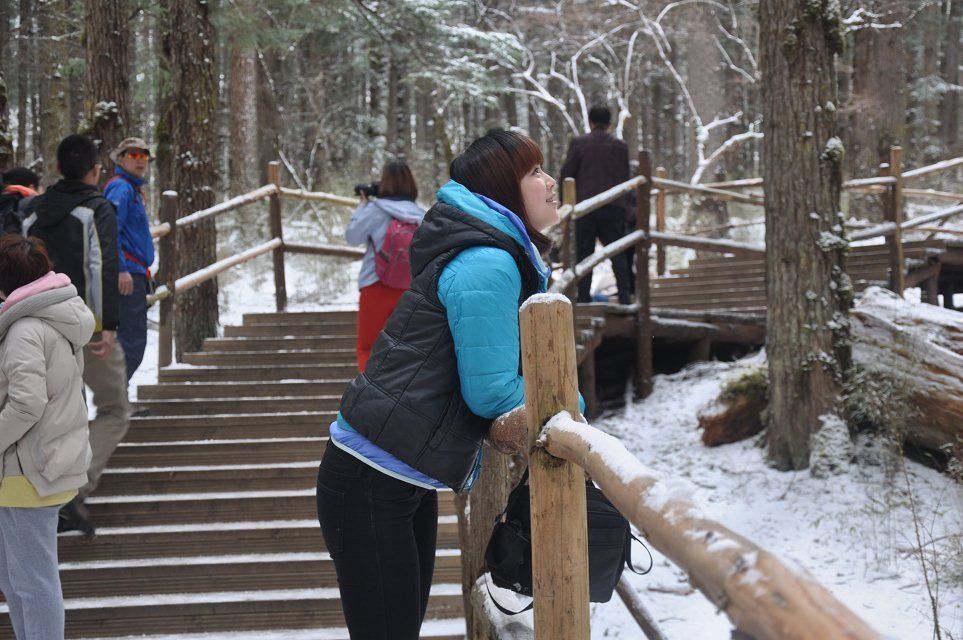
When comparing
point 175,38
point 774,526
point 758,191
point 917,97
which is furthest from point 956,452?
A: point 917,97

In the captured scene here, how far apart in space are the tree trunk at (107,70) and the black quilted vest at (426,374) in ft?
20.6

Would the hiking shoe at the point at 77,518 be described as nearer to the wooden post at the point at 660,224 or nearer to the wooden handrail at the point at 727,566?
the wooden handrail at the point at 727,566

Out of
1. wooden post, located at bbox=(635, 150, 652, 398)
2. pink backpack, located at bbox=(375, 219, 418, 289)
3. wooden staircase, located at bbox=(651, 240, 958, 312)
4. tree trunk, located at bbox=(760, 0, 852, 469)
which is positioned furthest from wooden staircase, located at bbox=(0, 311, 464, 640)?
wooden staircase, located at bbox=(651, 240, 958, 312)

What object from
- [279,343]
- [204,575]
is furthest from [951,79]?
[204,575]

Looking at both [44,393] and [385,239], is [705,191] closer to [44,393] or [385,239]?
[385,239]

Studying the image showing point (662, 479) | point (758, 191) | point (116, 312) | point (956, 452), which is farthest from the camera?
point (758, 191)

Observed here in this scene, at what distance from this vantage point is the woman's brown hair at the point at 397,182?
5684mm

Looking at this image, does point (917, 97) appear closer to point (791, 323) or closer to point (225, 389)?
point (791, 323)

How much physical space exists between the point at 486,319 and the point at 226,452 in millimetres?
4270

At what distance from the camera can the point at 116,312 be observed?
16.2 feet

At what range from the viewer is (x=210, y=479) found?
5.77m

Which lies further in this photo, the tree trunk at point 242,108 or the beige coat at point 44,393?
the tree trunk at point 242,108

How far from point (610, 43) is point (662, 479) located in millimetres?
22173

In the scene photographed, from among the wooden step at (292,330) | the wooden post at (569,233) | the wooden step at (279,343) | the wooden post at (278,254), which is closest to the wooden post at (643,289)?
the wooden post at (569,233)
